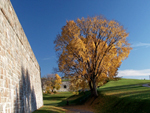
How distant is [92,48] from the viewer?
18.0 m

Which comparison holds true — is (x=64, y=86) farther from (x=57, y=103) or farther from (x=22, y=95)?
(x=22, y=95)

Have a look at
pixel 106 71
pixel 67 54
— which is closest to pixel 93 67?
pixel 106 71

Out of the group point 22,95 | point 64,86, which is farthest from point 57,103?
point 64,86

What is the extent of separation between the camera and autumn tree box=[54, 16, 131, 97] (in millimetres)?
17350

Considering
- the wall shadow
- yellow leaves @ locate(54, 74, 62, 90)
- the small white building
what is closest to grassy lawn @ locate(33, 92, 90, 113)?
the wall shadow

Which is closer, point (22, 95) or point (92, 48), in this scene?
point (22, 95)

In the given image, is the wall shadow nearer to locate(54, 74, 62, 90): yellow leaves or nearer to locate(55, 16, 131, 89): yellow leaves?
locate(55, 16, 131, 89): yellow leaves

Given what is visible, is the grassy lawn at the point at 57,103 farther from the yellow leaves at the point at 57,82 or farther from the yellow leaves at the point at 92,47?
the yellow leaves at the point at 57,82

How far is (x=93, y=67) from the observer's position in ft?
60.5

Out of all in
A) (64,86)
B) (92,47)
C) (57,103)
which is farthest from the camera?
(64,86)

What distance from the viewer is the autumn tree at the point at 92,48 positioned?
56.9ft

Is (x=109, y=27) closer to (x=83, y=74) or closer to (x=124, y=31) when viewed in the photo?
(x=124, y=31)

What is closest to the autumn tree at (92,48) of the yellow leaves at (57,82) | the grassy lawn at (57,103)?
the grassy lawn at (57,103)

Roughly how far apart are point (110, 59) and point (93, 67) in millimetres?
2208
